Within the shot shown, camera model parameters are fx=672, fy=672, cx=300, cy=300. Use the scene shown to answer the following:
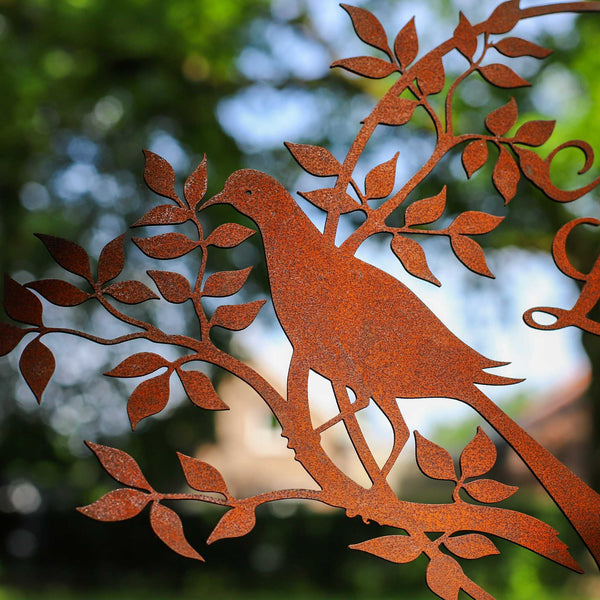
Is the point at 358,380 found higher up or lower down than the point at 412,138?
lower down

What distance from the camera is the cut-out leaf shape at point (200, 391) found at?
0.99 meters

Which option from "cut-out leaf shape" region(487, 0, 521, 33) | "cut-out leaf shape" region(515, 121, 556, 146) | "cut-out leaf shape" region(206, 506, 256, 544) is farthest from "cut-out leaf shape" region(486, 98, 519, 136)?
"cut-out leaf shape" region(206, 506, 256, 544)

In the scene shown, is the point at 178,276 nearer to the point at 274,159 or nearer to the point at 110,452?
the point at 110,452

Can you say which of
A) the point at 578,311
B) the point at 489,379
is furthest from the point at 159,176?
the point at 578,311

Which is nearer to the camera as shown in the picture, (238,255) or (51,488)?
(238,255)

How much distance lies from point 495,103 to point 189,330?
2395mm

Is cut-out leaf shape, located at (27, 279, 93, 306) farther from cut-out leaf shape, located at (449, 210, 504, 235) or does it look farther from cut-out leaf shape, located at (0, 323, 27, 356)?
cut-out leaf shape, located at (449, 210, 504, 235)

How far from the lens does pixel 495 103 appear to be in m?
3.83

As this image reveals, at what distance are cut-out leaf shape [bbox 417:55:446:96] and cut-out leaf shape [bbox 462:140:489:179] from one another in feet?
0.37

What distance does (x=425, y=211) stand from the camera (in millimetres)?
1114

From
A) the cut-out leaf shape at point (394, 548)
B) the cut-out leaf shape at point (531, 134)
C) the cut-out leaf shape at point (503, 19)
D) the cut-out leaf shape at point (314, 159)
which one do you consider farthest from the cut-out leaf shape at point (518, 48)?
the cut-out leaf shape at point (394, 548)

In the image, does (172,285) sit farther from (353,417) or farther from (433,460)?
(433,460)

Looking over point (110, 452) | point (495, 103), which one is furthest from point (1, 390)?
point (110, 452)

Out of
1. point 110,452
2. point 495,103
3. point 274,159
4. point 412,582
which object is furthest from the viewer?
point 412,582
